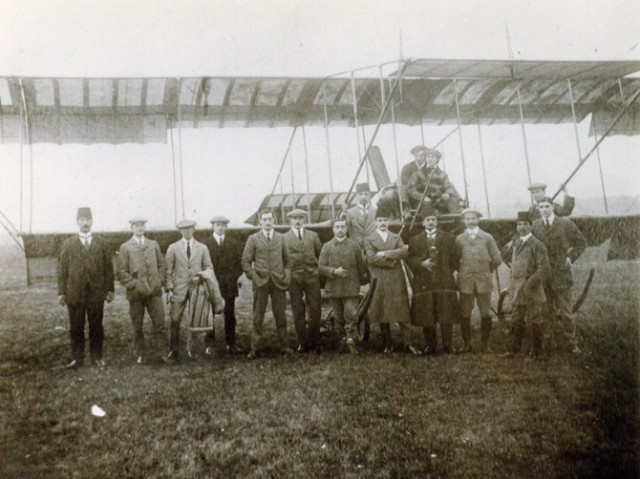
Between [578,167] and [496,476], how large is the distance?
212 inches

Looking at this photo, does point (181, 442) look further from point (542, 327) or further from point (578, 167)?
point (578, 167)

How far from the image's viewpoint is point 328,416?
4.11m

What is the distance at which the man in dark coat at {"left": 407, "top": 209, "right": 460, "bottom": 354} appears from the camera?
242 inches

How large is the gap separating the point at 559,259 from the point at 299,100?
4.99 m

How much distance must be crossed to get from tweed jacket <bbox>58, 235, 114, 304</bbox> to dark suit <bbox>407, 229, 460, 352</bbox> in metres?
3.74

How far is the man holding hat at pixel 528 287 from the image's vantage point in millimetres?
5914

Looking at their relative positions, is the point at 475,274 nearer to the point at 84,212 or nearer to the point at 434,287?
the point at 434,287

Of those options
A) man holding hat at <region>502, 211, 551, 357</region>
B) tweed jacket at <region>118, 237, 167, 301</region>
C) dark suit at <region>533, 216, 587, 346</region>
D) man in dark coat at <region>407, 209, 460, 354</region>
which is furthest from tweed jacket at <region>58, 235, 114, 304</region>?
dark suit at <region>533, 216, 587, 346</region>

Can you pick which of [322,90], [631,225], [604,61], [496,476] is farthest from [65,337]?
[631,225]

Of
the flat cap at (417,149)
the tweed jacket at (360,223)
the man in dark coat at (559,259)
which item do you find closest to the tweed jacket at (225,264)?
the tweed jacket at (360,223)

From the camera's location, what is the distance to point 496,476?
329cm

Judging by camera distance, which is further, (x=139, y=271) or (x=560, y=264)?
(x=560, y=264)

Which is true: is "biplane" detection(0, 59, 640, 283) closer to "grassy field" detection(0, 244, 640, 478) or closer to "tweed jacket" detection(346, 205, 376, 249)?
"tweed jacket" detection(346, 205, 376, 249)

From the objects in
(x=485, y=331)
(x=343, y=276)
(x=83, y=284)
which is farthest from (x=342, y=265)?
(x=83, y=284)
